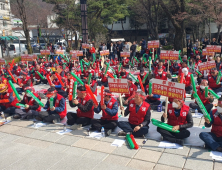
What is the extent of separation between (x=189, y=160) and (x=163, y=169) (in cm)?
67

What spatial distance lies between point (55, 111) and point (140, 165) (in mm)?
3788

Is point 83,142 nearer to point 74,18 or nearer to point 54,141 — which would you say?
point 54,141

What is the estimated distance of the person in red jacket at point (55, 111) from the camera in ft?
24.7

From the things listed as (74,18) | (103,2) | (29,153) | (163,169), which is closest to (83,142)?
(29,153)

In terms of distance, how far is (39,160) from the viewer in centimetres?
546

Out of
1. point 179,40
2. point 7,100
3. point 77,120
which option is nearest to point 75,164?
point 77,120

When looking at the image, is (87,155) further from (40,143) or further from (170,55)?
(170,55)

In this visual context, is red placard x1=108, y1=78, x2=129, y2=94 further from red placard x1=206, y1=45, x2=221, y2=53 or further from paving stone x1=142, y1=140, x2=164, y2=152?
red placard x1=206, y1=45, x2=221, y2=53

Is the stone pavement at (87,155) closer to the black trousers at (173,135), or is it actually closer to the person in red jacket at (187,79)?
the black trousers at (173,135)

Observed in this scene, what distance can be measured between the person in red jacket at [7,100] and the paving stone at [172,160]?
5.81m

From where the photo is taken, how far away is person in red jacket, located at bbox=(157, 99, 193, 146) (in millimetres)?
5809

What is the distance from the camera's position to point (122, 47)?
2166 centimetres

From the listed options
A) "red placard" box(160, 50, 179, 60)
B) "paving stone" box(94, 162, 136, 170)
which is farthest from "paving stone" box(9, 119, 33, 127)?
"red placard" box(160, 50, 179, 60)

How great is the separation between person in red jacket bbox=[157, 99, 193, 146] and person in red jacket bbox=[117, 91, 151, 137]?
460mm
